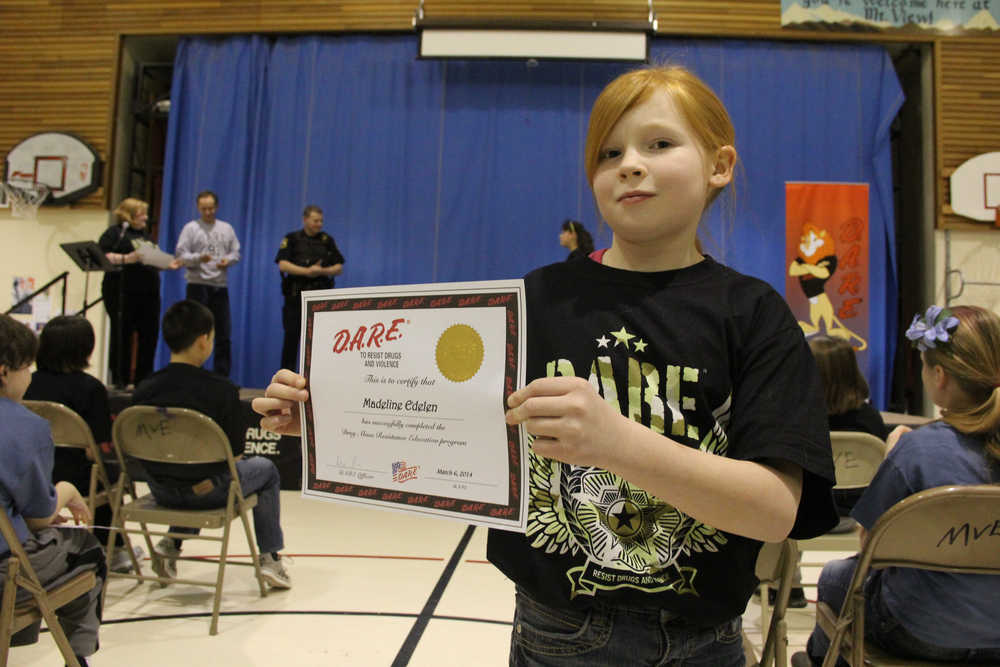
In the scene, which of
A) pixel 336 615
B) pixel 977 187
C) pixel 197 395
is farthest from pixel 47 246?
pixel 977 187

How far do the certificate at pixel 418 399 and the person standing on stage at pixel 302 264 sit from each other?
5.70 metres

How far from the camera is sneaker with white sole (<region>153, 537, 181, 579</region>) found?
2.95 metres

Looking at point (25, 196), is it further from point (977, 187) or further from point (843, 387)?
point (977, 187)

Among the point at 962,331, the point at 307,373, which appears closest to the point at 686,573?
the point at 307,373

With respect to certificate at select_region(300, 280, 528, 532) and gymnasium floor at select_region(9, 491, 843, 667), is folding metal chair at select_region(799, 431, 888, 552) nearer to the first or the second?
gymnasium floor at select_region(9, 491, 843, 667)

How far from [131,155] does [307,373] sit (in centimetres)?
827

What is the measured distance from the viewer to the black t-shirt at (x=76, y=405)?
2.85 meters

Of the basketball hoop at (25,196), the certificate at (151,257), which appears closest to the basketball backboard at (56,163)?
the basketball hoop at (25,196)

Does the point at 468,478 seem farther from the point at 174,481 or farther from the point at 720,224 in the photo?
the point at 720,224

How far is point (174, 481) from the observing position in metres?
Result: 2.67

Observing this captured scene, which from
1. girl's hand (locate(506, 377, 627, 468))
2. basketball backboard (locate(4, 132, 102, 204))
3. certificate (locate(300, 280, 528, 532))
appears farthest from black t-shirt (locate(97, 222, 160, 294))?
girl's hand (locate(506, 377, 627, 468))

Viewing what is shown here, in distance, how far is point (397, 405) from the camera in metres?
0.79

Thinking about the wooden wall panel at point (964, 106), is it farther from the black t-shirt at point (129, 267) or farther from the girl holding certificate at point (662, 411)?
the black t-shirt at point (129, 267)

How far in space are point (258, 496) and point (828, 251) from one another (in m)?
6.28
